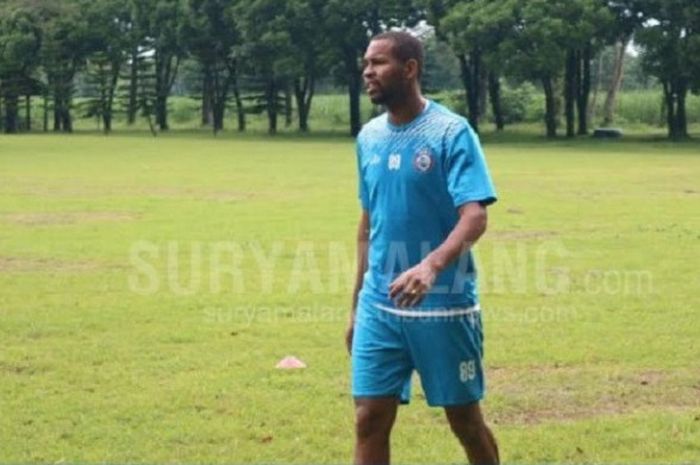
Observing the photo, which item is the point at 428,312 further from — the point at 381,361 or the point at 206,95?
the point at 206,95

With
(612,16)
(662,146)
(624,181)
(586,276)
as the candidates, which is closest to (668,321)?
(586,276)

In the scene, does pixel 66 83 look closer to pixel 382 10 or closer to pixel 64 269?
pixel 382 10

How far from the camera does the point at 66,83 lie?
7312cm

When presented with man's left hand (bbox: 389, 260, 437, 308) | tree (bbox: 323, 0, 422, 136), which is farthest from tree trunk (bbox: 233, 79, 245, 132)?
man's left hand (bbox: 389, 260, 437, 308)

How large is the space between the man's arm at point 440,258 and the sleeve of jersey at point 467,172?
36 mm

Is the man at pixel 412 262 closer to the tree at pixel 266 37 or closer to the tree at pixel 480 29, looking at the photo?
the tree at pixel 480 29

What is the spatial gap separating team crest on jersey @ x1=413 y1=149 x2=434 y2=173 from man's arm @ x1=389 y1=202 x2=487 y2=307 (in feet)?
0.73

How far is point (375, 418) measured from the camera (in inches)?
205

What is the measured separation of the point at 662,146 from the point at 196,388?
41147 millimetres

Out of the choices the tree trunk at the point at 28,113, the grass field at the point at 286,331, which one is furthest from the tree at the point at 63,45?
the grass field at the point at 286,331

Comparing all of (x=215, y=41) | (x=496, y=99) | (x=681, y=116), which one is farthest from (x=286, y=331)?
(x=215, y=41)

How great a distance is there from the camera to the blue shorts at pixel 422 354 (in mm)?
5141

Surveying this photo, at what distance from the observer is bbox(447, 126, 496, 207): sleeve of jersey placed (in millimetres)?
4969

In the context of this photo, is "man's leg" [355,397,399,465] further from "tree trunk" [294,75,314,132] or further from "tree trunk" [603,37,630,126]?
"tree trunk" [294,75,314,132]
